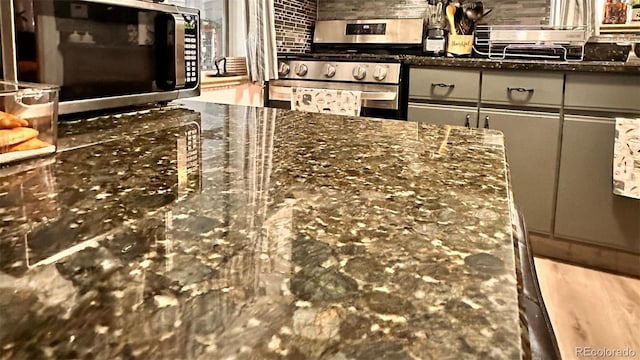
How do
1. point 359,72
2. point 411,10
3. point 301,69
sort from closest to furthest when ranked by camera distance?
point 359,72
point 301,69
point 411,10

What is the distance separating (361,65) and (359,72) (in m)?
0.04

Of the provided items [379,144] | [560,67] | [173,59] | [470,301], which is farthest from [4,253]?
[560,67]

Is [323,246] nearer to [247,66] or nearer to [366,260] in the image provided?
[366,260]

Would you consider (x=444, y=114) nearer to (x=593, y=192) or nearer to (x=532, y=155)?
(x=532, y=155)

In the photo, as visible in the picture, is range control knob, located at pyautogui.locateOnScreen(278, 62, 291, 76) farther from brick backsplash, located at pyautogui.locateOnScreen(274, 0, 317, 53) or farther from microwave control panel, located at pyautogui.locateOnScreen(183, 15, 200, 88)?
microwave control panel, located at pyautogui.locateOnScreen(183, 15, 200, 88)

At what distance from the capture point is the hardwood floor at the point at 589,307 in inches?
73.1

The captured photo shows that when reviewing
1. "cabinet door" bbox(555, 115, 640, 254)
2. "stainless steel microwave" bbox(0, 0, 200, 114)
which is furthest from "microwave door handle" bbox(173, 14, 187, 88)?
"cabinet door" bbox(555, 115, 640, 254)

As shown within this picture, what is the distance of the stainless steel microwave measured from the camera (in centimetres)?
106

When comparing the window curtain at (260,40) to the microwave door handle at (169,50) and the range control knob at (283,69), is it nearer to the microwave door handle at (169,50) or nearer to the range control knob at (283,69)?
the range control knob at (283,69)

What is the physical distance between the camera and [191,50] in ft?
4.94

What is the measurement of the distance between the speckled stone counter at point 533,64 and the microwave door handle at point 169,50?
146cm

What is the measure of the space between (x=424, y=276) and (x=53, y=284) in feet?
0.92

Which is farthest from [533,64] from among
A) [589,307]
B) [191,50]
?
[191,50]

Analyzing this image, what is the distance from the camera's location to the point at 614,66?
7.25 ft
